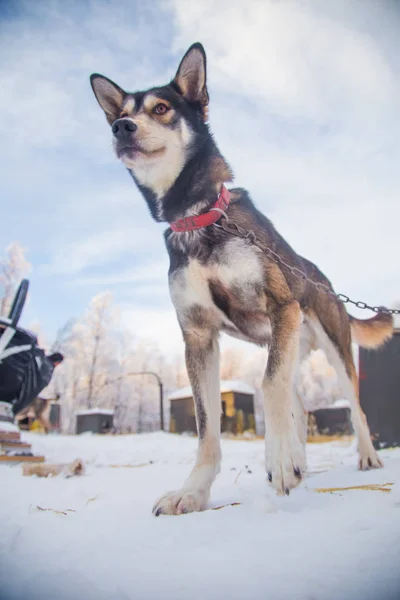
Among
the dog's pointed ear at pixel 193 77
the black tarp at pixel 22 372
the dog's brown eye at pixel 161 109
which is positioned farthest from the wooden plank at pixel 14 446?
the dog's pointed ear at pixel 193 77

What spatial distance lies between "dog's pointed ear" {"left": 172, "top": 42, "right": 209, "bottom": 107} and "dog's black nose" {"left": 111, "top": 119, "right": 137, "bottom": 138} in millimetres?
621

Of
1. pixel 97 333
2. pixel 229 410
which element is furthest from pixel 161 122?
pixel 97 333

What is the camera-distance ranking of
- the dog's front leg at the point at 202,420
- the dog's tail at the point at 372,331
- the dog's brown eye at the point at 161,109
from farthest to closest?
the dog's tail at the point at 372,331
the dog's brown eye at the point at 161,109
the dog's front leg at the point at 202,420

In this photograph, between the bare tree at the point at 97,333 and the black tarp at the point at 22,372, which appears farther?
the bare tree at the point at 97,333

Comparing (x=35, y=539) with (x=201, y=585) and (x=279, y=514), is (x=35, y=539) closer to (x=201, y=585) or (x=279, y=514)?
(x=201, y=585)

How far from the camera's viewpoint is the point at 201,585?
3.24 ft

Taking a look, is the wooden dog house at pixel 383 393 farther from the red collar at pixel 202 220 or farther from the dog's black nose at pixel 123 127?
the dog's black nose at pixel 123 127

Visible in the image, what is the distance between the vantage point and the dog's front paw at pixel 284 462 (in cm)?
188

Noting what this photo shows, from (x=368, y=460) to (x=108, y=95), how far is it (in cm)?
339

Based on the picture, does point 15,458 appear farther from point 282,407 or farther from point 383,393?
point 383,393

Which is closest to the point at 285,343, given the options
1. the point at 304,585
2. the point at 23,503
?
the point at 304,585

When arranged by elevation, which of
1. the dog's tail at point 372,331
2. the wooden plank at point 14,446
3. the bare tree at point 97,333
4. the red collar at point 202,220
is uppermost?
the bare tree at point 97,333

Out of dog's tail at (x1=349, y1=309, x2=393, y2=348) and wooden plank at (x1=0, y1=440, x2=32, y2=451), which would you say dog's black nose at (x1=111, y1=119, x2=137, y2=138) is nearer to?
dog's tail at (x1=349, y1=309, x2=393, y2=348)

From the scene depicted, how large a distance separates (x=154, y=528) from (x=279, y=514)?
481 millimetres
